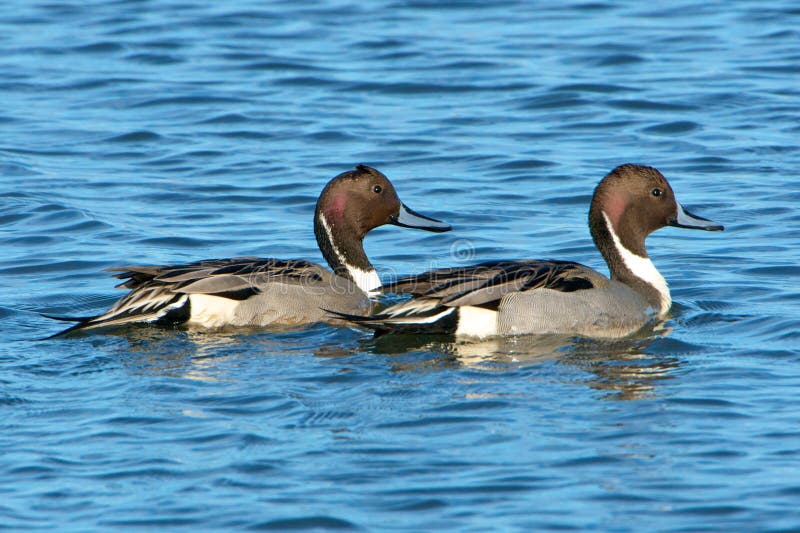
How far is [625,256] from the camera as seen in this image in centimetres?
834

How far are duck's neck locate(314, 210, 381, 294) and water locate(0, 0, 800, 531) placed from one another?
782 millimetres

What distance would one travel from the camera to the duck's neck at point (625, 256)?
8289 mm

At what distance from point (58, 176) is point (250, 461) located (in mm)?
6935

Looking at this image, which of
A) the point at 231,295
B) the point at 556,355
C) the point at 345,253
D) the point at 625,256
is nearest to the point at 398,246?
the point at 345,253

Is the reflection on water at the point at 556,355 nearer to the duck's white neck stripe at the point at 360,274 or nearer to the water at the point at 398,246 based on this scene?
the water at the point at 398,246

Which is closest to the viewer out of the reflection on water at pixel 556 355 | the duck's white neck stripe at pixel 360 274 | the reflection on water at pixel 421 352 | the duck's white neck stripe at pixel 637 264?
the reflection on water at pixel 556 355

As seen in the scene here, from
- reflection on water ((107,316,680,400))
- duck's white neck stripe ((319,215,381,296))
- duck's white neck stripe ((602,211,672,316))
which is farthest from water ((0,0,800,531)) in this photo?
duck's white neck stripe ((319,215,381,296))

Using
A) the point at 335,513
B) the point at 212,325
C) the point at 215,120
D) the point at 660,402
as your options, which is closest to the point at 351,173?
the point at 212,325

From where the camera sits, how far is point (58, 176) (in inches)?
468

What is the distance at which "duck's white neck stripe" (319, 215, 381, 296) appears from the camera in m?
8.72

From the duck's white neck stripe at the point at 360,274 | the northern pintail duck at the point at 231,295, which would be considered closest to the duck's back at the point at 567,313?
the northern pintail duck at the point at 231,295

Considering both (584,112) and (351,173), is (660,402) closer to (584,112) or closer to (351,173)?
(351,173)

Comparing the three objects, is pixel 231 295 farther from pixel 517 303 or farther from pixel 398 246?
pixel 398 246

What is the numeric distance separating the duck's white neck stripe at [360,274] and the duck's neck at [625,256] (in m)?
1.48
